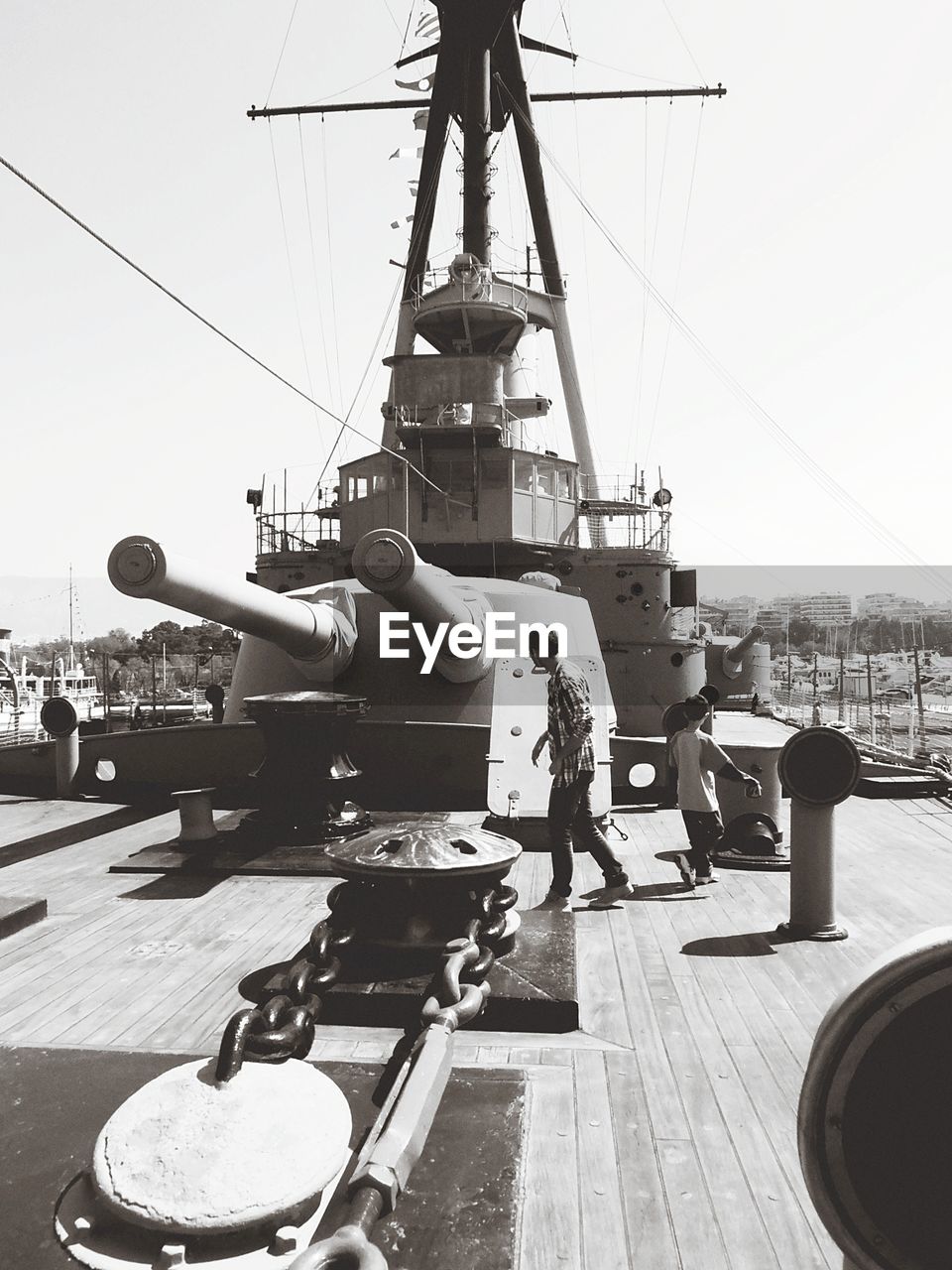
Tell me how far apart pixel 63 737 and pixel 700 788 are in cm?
492

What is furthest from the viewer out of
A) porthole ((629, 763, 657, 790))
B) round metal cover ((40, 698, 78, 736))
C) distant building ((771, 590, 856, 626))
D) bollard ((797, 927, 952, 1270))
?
distant building ((771, 590, 856, 626))

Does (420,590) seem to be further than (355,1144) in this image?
Yes

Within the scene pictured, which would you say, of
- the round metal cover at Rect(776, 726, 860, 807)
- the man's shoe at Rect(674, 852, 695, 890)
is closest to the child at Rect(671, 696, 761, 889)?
the man's shoe at Rect(674, 852, 695, 890)

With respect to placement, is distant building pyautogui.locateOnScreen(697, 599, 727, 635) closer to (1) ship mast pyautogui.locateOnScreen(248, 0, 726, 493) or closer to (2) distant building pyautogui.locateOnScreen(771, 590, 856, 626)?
(1) ship mast pyautogui.locateOnScreen(248, 0, 726, 493)

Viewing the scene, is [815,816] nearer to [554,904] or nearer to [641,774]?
[554,904]

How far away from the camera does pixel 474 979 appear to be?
2943 millimetres

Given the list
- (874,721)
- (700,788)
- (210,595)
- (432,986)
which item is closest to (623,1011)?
(432,986)

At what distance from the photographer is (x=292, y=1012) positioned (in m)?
2.53

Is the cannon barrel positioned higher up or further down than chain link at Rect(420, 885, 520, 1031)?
higher up

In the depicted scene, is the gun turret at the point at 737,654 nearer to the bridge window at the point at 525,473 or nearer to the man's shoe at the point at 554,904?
the bridge window at the point at 525,473

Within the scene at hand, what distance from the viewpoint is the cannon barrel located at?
370cm

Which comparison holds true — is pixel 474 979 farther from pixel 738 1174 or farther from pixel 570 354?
pixel 570 354

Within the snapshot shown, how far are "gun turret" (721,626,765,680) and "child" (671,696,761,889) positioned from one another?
954 cm

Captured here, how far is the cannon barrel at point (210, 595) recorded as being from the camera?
3.70 metres
